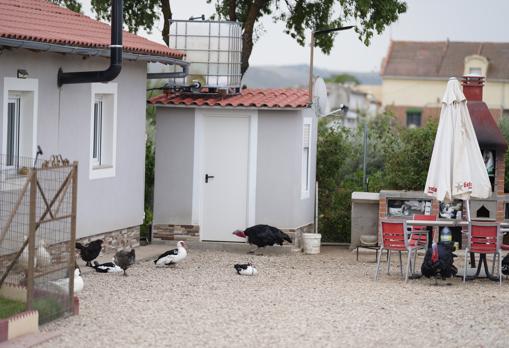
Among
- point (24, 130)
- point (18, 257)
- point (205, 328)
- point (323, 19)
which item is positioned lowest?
point (205, 328)

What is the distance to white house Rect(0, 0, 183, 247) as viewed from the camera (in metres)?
13.6

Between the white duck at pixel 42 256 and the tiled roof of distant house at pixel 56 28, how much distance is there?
9.11 feet

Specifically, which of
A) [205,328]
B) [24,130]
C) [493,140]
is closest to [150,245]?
[24,130]

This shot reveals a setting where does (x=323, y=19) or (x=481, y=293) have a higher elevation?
(x=323, y=19)

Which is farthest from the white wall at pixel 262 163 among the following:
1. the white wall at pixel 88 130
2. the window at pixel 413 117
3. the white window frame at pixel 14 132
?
the window at pixel 413 117

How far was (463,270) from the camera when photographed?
15938mm

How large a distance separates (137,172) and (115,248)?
1.51 metres

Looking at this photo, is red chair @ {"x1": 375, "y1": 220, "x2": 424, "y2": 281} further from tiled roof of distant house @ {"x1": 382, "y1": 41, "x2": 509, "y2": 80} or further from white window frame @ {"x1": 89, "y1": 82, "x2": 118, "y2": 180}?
tiled roof of distant house @ {"x1": 382, "y1": 41, "x2": 509, "y2": 80}

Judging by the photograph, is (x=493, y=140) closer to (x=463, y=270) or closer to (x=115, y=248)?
(x=463, y=270)

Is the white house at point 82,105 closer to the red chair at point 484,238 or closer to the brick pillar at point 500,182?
the red chair at point 484,238

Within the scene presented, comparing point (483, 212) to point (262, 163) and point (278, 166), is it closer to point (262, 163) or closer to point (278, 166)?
point (278, 166)

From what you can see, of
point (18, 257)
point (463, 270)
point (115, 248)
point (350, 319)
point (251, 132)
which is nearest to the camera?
point (18, 257)

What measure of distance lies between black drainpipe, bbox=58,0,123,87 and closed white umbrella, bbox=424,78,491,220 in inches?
194

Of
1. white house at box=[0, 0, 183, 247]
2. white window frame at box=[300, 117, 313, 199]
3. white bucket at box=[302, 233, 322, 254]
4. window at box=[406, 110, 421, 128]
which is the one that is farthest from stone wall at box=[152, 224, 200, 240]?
window at box=[406, 110, 421, 128]
